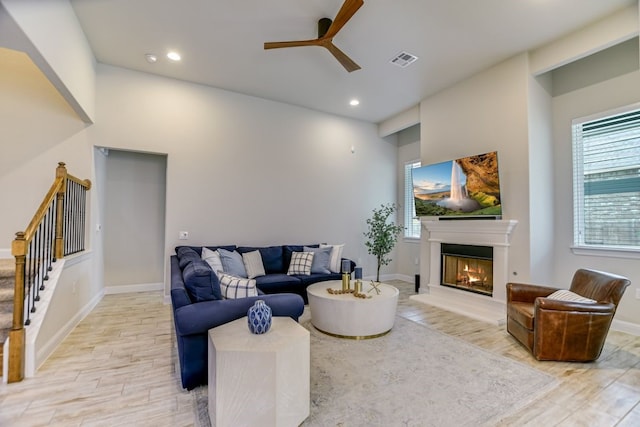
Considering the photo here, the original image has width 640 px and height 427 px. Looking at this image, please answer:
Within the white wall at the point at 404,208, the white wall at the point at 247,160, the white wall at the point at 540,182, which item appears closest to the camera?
the white wall at the point at 540,182

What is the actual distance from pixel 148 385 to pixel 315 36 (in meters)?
3.87

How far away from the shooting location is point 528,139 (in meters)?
3.85

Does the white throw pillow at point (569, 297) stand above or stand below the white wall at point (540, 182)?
below

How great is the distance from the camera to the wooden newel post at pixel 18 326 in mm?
2348

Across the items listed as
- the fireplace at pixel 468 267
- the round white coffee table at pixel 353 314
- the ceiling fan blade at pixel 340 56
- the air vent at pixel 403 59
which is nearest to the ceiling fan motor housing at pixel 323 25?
the ceiling fan blade at pixel 340 56

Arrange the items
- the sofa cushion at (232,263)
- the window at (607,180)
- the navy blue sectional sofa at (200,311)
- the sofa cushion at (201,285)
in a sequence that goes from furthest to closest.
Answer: the sofa cushion at (232,263) < the window at (607,180) < the sofa cushion at (201,285) < the navy blue sectional sofa at (200,311)

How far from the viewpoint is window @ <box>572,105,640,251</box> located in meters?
3.52

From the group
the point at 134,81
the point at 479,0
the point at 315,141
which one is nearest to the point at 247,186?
the point at 315,141

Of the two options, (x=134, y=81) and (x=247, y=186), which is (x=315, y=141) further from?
(x=134, y=81)

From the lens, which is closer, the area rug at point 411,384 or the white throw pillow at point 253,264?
the area rug at point 411,384

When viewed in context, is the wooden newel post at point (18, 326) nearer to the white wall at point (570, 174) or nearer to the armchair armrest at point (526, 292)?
the armchair armrest at point (526, 292)

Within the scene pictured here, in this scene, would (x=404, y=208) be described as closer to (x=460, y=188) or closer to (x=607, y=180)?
(x=460, y=188)

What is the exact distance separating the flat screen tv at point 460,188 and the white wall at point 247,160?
1604 millimetres

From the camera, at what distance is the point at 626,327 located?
3502 mm
